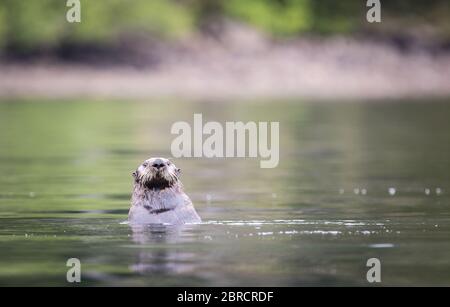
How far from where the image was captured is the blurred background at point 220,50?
7894cm

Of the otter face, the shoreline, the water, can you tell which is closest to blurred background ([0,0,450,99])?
the shoreline

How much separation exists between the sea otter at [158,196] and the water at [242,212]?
263 mm

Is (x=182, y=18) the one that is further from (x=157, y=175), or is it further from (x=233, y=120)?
(x=157, y=175)

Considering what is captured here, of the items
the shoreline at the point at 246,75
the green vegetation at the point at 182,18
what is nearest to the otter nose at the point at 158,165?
the shoreline at the point at 246,75

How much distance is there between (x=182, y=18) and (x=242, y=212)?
69030mm

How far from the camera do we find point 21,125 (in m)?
49.6

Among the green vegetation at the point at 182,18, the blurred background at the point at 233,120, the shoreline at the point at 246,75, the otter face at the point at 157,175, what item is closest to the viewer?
the blurred background at the point at 233,120

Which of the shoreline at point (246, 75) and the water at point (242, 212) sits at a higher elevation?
the shoreline at point (246, 75)

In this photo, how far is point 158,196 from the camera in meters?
19.2

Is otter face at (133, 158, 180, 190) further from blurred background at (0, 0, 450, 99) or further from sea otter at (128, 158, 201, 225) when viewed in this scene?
blurred background at (0, 0, 450, 99)

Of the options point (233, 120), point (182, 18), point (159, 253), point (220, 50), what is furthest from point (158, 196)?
point (182, 18)

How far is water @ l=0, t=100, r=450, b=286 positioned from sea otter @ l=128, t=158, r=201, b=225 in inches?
10.4

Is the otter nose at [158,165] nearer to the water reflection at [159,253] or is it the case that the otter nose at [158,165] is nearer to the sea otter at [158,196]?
the sea otter at [158,196]
